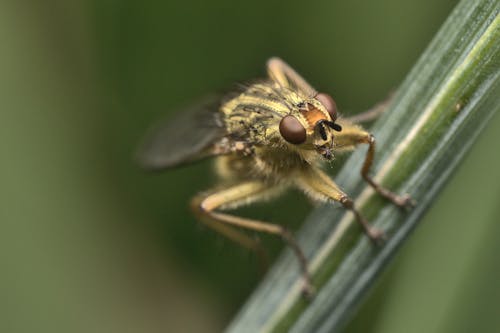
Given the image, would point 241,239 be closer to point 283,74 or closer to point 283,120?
point 283,74

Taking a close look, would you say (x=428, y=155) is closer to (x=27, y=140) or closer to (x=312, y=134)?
(x=312, y=134)

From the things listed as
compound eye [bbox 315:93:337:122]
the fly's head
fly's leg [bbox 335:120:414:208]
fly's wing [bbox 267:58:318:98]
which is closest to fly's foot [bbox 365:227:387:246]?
fly's leg [bbox 335:120:414:208]

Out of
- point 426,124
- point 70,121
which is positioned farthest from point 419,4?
point 70,121

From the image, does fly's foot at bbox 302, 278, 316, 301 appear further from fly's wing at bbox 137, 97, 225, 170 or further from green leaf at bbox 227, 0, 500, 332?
fly's wing at bbox 137, 97, 225, 170

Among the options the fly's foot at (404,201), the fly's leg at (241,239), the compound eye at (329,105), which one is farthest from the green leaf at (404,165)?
the fly's leg at (241,239)

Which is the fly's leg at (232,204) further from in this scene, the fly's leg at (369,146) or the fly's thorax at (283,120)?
the fly's leg at (369,146)

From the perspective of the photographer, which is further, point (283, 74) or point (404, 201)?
point (283, 74)

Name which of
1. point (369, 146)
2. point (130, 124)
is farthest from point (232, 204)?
point (369, 146)
